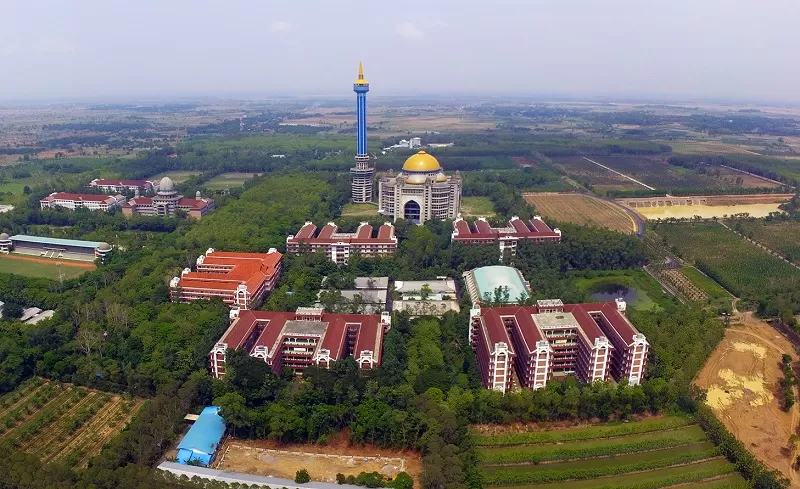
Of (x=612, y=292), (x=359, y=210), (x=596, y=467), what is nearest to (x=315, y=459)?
(x=596, y=467)

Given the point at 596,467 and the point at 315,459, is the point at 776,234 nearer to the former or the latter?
the point at 596,467

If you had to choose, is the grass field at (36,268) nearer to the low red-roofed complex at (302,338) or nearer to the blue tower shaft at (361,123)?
the low red-roofed complex at (302,338)

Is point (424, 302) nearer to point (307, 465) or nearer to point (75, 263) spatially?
point (307, 465)

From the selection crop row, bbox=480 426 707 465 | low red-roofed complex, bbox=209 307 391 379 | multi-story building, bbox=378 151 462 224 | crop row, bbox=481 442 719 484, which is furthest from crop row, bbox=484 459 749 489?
multi-story building, bbox=378 151 462 224

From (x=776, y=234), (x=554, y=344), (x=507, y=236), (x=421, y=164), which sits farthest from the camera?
(x=421, y=164)

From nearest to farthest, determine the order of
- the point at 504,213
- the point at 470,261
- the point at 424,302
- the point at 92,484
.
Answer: the point at 92,484 → the point at 424,302 → the point at 470,261 → the point at 504,213

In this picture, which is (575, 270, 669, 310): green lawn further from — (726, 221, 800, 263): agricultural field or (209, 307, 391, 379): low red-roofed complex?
(209, 307, 391, 379): low red-roofed complex

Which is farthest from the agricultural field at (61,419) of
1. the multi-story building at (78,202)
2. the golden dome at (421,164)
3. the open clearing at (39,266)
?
the golden dome at (421,164)

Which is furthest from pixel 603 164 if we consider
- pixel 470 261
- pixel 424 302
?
pixel 424 302
